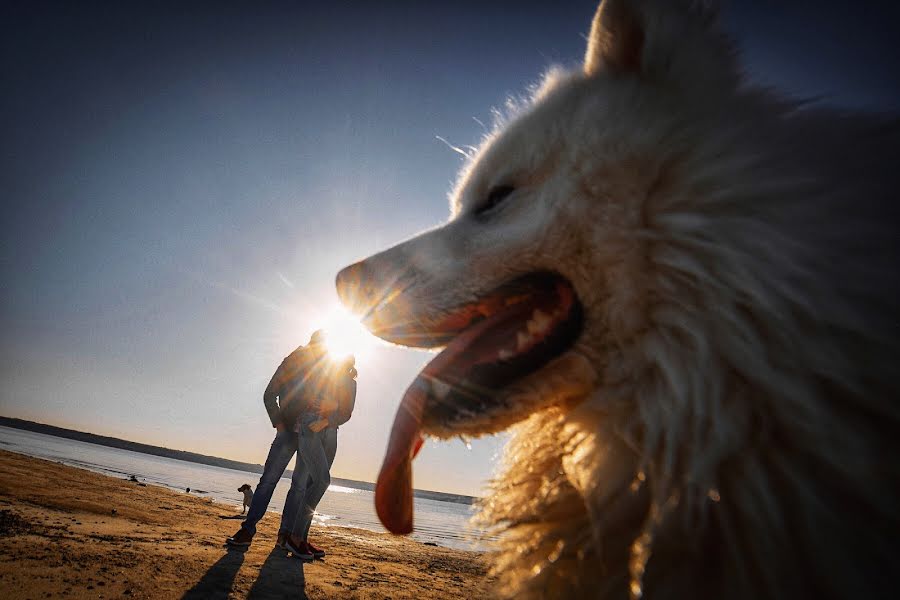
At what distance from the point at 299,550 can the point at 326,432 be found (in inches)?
51.3

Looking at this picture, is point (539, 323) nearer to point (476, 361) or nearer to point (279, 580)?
point (476, 361)

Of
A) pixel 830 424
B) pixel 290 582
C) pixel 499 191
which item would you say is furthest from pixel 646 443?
pixel 290 582

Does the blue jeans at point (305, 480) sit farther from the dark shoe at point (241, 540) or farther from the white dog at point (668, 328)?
the white dog at point (668, 328)

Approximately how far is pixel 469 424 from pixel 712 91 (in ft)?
5.08

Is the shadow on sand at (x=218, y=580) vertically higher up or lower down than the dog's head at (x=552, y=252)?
lower down

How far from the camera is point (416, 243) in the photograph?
197cm

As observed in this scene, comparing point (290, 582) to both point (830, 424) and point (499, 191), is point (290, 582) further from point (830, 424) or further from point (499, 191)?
point (830, 424)

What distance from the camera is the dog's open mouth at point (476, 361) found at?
1.56 metres

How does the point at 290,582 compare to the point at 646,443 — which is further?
the point at 290,582

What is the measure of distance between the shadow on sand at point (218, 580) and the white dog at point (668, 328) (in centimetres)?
226

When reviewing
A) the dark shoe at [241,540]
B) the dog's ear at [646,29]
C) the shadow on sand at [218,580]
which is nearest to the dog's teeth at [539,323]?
the dog's ear at [646,29]

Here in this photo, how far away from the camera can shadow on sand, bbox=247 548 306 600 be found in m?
3.19

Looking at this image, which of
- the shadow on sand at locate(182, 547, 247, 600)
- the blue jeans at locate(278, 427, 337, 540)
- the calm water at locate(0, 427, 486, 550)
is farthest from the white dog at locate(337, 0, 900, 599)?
the blue jeans at locate(278, 427, 337, 540)

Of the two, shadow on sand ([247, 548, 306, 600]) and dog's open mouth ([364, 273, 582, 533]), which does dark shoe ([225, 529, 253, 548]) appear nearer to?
shadow on sand ([247, 548, 306, 600])
